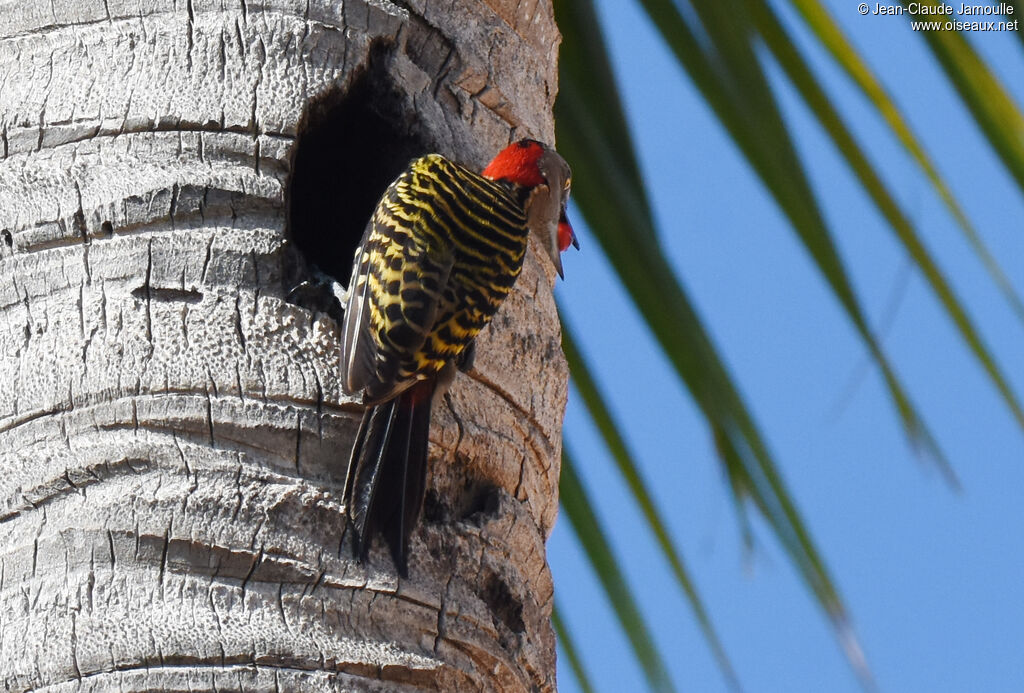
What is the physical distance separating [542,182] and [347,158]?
444 mm

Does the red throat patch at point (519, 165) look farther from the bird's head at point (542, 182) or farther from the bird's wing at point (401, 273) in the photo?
the bird's wing at point (401, 273)

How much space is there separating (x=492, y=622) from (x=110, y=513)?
59 centimetres

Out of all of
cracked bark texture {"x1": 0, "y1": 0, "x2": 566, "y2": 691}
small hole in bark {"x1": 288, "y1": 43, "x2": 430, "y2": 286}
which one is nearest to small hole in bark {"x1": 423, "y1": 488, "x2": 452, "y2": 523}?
cracked bark texture {"x1": 0, "y1": 0, "x2": 566, "y2": 691}

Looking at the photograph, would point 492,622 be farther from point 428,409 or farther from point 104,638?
point 104,638

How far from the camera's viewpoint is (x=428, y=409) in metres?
2.43

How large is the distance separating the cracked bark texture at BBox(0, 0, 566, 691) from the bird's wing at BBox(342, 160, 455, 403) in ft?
0.51

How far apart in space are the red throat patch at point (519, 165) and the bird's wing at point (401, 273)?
18 centimetres

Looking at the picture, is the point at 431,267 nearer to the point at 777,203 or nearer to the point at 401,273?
the point at 401,273

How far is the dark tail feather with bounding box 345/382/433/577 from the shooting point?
2096 mm

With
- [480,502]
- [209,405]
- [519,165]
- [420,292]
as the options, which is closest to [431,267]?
[420,292]

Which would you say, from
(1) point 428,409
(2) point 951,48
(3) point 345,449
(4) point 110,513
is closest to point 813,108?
(2) point 951,48

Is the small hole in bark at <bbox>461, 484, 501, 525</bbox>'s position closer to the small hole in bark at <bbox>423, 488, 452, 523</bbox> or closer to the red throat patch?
the small hole in bark at <bbox>423, 488, 452, 523</bbox>

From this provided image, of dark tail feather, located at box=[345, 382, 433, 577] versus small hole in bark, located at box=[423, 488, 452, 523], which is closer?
dark tail feather, located at box=[345, 382, 433, 577]

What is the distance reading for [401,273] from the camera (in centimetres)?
281
